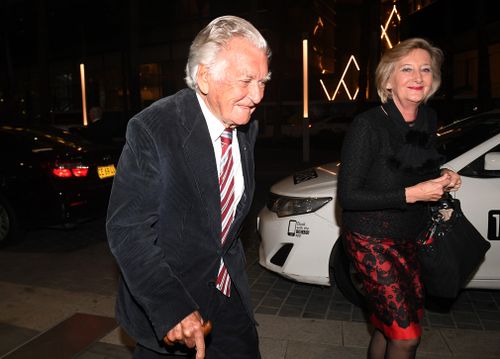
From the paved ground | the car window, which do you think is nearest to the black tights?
the paved ground

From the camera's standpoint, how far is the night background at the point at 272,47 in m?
21.1

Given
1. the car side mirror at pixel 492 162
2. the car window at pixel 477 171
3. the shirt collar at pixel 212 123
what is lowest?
the car window at pixel 477 171

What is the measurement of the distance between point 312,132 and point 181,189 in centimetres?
2431

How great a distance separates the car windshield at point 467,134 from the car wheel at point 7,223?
4.93 meters

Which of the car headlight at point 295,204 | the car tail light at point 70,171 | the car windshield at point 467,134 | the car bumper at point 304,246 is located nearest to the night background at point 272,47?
the car tail light at point 70,171

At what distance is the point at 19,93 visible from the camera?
46.9 m

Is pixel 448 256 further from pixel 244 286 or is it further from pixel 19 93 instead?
pixel 19 93

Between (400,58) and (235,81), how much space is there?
1083mm

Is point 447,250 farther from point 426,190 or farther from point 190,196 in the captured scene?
point 190,196

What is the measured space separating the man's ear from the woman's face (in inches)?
43.1

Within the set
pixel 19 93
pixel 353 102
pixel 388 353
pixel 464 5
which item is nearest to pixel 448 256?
pixel 388 353

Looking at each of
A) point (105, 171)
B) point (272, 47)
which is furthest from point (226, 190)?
point (272, 47)

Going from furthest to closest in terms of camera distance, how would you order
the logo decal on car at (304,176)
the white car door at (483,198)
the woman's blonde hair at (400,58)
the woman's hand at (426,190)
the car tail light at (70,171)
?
the car tail light at (70,171) < the logo decal on car at (304,176) < the white car door at (483,198) < the woman's blonde hair at (400,58) < the woman's hand at (426,190)

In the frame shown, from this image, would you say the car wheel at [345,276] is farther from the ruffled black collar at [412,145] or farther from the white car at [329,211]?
the ruffled black collar at [412,145]
